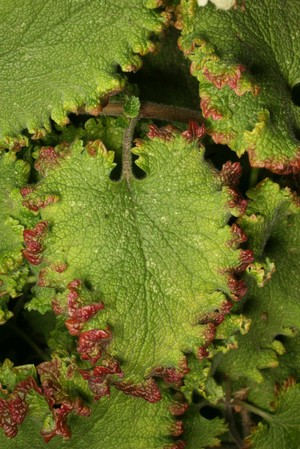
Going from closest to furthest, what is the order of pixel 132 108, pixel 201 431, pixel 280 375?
pixel 132 108 < pixel 201 431 < pixel 280 375

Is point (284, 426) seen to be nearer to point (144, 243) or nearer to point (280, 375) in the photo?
point (280, 375)

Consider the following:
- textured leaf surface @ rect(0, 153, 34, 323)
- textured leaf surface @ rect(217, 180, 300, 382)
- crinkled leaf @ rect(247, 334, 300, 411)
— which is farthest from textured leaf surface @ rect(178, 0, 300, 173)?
crinkled leaf @ rect(247, 334, 300, 411)

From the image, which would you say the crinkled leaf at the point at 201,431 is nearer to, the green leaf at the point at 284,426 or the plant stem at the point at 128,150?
the green leaf at the point at 284,426

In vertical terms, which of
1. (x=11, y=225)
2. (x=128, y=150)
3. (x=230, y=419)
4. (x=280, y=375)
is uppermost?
(x=128, y=150)

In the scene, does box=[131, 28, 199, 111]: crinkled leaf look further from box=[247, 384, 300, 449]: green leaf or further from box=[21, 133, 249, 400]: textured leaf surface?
box=[247, 384, 300, 449]: green leaf

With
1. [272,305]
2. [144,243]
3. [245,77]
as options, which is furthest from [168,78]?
[272,305]

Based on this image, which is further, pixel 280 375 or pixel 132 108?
pixel 280 375

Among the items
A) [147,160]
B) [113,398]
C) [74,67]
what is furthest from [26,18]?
[113,398]

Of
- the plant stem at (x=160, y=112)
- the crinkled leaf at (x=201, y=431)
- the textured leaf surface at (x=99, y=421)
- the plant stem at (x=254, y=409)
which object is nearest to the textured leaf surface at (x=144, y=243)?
the plant stem at (x=160, y=112)
